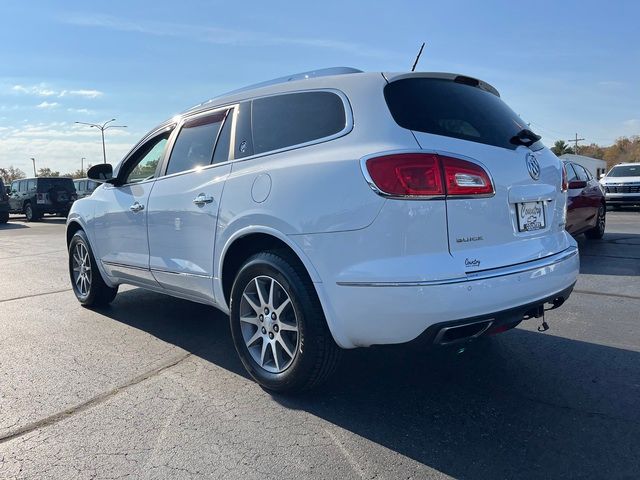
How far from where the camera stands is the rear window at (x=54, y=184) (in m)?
23.9

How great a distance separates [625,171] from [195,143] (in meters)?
18.7

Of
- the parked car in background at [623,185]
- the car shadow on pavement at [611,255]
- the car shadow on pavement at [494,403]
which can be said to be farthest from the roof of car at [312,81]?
the parked car in background at [623,185]

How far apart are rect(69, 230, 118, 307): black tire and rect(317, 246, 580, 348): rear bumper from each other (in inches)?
136

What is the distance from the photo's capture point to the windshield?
60.9 feet

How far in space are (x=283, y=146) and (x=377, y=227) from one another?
3.31 feet

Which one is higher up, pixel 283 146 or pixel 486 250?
pixel 283 146

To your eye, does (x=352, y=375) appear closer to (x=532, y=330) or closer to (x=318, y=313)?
(x=318, y=313)

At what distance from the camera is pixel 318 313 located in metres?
3.05

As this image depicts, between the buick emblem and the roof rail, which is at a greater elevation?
the roof rail

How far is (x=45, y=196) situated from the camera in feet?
78.2

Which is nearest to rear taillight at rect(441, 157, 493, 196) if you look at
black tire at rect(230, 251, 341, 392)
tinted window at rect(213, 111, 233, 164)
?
black tire at rect(230, 251, 341, 392)

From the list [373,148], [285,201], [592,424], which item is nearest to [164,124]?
[285,201]

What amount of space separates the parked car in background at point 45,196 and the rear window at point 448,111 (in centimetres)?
2382

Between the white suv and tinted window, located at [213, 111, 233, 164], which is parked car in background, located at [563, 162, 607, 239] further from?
tinted window, located at [213, 111, 233, 164]
